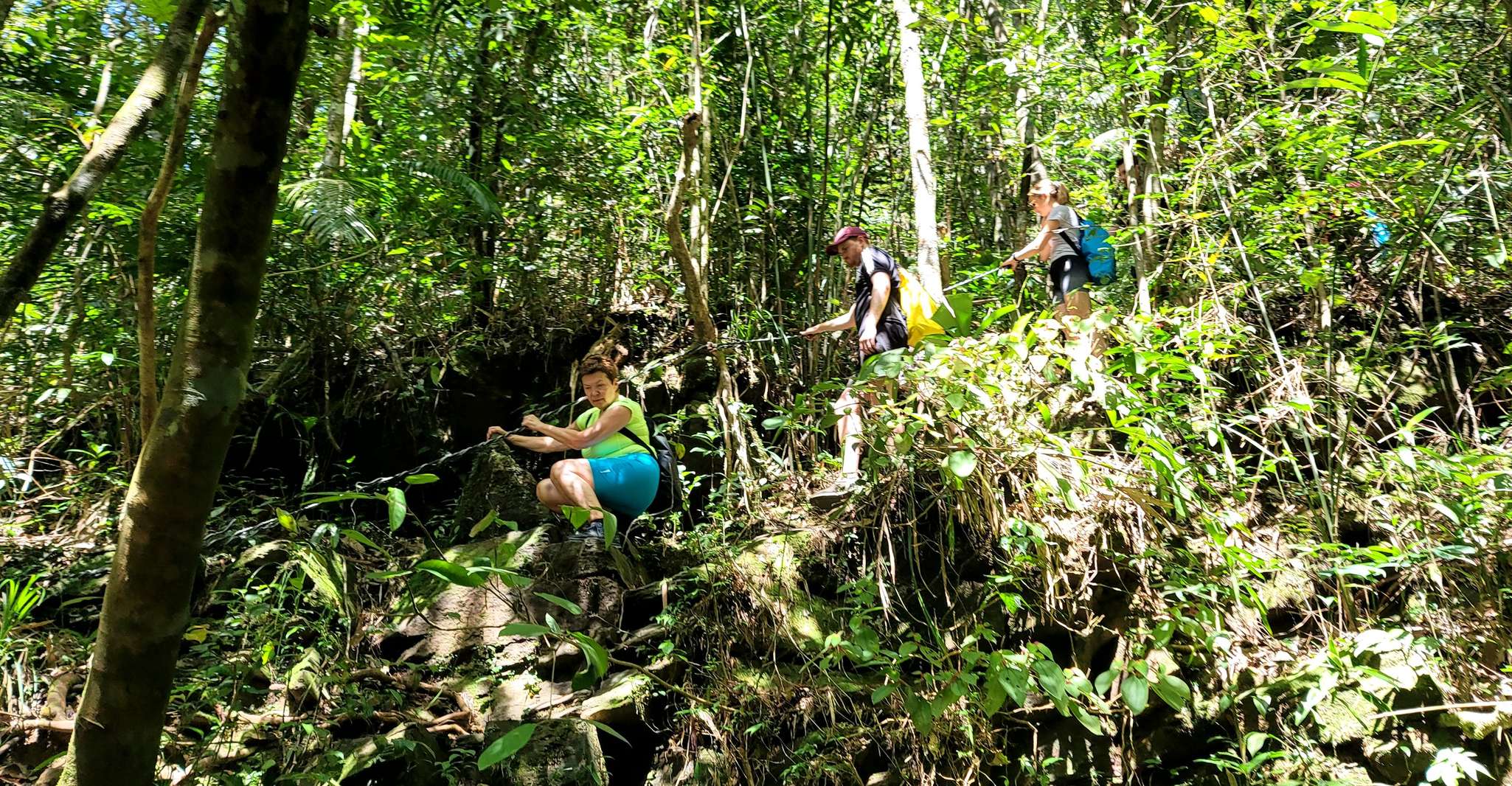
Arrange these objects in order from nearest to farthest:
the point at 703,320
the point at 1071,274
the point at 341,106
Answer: the point at 1071,274 < the point at 703,320 < the point at 341,106

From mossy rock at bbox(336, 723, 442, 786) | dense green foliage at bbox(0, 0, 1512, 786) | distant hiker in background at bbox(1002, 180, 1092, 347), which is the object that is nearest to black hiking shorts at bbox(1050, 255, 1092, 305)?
distant hiker in background at bbox(1002, 180, 1092, 347)

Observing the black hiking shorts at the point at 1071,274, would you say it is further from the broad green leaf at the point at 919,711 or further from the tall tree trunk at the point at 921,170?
the broad green leaf at the point at 919,711

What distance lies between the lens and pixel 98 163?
2738 mm

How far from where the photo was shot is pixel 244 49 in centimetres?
190

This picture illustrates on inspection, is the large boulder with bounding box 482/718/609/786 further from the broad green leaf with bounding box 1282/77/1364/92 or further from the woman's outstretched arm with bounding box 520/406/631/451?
Answer: the broad green leaf with bounding box 1282/77/1364/92

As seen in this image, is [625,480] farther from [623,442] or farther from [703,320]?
[703,320]

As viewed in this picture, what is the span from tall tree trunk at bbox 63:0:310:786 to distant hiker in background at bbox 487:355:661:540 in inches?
101

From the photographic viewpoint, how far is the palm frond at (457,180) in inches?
220

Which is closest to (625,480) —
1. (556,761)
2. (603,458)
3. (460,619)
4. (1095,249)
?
(603,458)

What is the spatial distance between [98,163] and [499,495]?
323 cm

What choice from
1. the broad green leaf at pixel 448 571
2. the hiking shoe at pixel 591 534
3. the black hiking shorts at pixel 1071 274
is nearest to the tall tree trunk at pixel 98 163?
the broad green leaf at pixel 448 571

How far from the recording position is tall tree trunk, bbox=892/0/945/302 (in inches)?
198

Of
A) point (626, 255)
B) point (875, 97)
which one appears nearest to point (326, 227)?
point (626, 255)

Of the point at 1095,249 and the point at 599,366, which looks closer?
the point at 599,366
